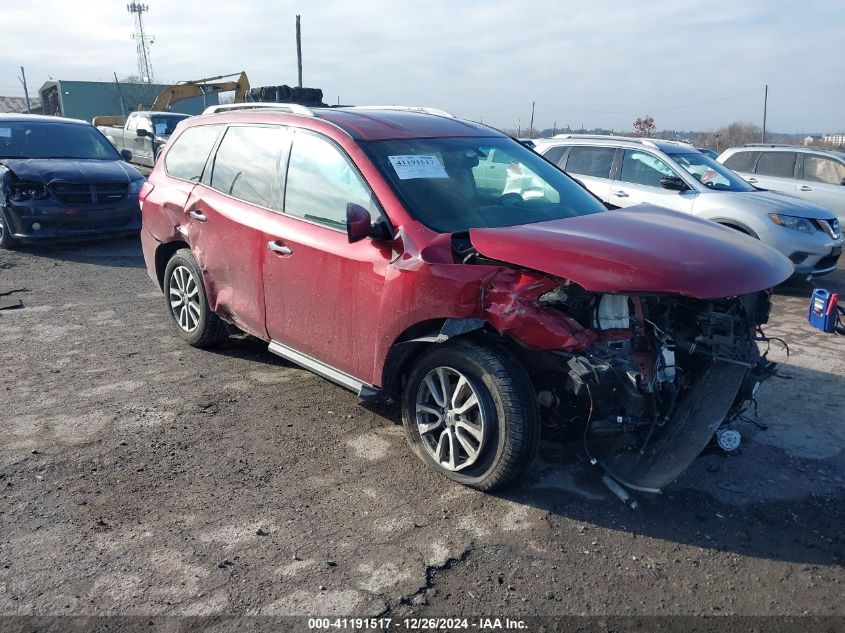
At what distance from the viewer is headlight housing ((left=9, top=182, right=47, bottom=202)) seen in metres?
9.15

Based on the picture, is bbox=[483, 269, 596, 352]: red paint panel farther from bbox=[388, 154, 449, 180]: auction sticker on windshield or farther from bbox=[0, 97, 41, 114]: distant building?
bbox=[0, 97, 41, 114]: distant building

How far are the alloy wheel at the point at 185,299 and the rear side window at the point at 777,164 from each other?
1020cm

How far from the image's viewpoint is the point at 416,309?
146 inches

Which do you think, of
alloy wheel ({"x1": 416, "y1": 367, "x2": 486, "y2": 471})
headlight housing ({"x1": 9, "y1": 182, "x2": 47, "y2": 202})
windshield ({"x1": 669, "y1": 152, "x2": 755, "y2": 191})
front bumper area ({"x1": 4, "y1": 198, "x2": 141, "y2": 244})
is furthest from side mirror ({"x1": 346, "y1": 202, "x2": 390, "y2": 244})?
headlight housing ({"x1": 9, "y1": 182, "x2": 47, "y2": 202})

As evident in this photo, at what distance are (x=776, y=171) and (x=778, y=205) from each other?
395 centimetres

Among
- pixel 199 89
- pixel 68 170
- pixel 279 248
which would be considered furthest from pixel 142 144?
pixel 279 248

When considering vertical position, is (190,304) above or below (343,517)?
above

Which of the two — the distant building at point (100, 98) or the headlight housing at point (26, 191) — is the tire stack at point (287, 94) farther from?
the distant building at point (100, 98)

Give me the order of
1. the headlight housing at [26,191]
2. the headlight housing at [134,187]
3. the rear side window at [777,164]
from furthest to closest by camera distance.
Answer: the rear side window at [777,164]
the headlight housing at [134,187]
the headlight housing at [26,191]

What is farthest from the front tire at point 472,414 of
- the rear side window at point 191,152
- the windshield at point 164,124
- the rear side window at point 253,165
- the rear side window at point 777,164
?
the windshield at point 164,124

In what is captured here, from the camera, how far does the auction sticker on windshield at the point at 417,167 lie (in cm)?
414

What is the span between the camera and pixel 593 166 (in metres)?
9.56

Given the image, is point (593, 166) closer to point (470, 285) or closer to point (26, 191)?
point (470, 285)

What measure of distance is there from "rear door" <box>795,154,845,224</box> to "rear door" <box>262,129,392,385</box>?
976cm
